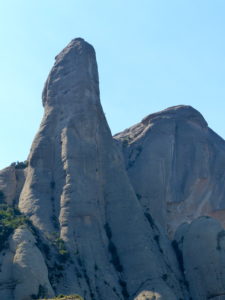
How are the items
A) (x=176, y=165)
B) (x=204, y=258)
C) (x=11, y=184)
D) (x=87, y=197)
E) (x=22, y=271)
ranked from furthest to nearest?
1. (x=176, y=165)
2. (x=11, y=184)
3. (x=87, y=197)
4. (x=204, y=258)
5. (x=22, y=271)

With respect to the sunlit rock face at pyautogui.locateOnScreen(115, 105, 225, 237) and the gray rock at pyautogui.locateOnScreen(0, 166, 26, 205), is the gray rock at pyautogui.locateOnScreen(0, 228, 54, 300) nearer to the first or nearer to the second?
the gray rock at pyautogui.locateOnScreen(0, 166, 26, 205)

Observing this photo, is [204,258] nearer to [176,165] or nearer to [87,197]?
[87,197]

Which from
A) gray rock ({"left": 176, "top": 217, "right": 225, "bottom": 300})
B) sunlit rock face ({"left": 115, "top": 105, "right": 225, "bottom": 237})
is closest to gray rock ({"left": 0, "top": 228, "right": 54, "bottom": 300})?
gray rock ({"left": 176, "top": 217, "right": 225, "bottom": 300})

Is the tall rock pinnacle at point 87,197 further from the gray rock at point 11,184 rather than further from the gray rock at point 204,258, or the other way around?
the gray rock at point 11,184

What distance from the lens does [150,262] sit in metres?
58.0

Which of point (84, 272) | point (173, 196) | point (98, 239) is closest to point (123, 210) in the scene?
point (98, 239)

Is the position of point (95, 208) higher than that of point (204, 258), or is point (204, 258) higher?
point (95, 208)

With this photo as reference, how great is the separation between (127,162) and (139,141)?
156 inches

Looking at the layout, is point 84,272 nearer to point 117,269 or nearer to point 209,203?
point 117,269

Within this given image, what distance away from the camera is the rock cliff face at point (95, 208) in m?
53.8

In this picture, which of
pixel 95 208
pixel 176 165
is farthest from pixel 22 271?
pixel 176 165

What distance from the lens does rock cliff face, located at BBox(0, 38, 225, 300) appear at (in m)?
53.8

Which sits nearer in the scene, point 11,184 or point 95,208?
point 95,208

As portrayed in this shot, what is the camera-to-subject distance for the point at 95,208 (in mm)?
61250
